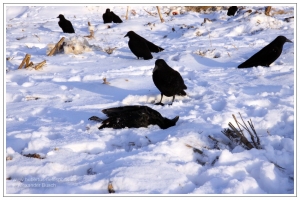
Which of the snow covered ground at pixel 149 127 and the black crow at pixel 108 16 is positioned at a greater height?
the black crow at pixel 108 16

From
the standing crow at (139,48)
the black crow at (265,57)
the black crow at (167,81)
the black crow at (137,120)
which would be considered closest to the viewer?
the black crow at (137,120)

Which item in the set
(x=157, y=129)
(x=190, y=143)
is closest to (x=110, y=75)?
(x=157, y=129)

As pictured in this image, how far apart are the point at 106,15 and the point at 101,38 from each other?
3024 millimetres

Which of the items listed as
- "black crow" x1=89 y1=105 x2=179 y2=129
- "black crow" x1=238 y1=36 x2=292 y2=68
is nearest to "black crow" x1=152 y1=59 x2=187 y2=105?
"black crow" x1=89 y1=105 x2=179 y2=129

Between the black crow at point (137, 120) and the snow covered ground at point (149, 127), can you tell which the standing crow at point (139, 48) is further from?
the black crow at point (137, 120)

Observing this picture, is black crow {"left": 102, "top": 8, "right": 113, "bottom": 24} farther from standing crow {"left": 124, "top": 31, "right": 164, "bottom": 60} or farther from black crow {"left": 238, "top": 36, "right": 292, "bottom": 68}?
black crow {"left": 238, "top": 36, "right": 292, "bottom": 68}

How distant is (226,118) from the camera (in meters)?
A: 3.34

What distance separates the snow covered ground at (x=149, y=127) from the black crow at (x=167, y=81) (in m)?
0.20

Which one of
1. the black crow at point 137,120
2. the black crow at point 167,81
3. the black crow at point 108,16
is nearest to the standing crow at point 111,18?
the black crow at point 108,16

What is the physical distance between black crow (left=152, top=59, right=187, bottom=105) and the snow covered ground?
0.64 feet

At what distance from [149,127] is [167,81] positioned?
1087 mm

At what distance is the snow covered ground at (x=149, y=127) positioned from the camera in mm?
2234

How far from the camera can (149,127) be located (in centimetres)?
329

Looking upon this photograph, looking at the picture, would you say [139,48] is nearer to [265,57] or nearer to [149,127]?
[265,57]
